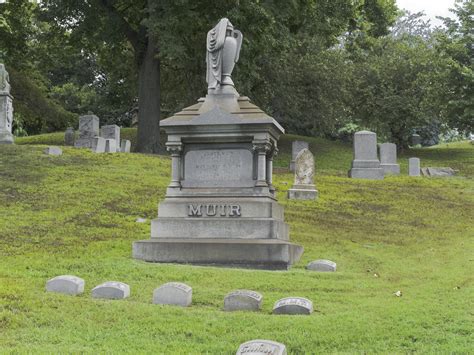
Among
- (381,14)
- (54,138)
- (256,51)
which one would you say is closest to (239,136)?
(256,51)

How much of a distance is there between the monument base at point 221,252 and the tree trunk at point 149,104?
15000mm

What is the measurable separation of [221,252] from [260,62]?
23230 millimetres

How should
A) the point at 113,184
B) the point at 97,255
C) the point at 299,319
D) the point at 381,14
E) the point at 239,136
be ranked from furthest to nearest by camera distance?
1. the point at 381,14
2. the point at 113,184
3. the point at 239,136
4. the point at 97,255
5. the point at 299,319

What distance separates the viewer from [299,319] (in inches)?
255

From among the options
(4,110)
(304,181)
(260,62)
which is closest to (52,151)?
(4,110)

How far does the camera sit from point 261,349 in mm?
5035

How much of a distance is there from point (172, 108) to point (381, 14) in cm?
1455

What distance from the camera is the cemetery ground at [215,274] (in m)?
5.86

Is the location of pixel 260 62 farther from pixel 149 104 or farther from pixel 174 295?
pixel 174 295

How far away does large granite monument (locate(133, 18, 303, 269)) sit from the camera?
10.2 m

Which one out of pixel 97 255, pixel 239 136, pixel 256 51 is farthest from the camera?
pixel 256 51

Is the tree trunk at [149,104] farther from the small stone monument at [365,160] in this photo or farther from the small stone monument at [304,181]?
the small stone monument at [365,160]

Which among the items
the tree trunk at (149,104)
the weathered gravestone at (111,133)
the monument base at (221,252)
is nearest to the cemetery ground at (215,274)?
the monument base at (221,252)

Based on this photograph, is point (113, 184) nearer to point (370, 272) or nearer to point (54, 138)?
point (370, 272)
